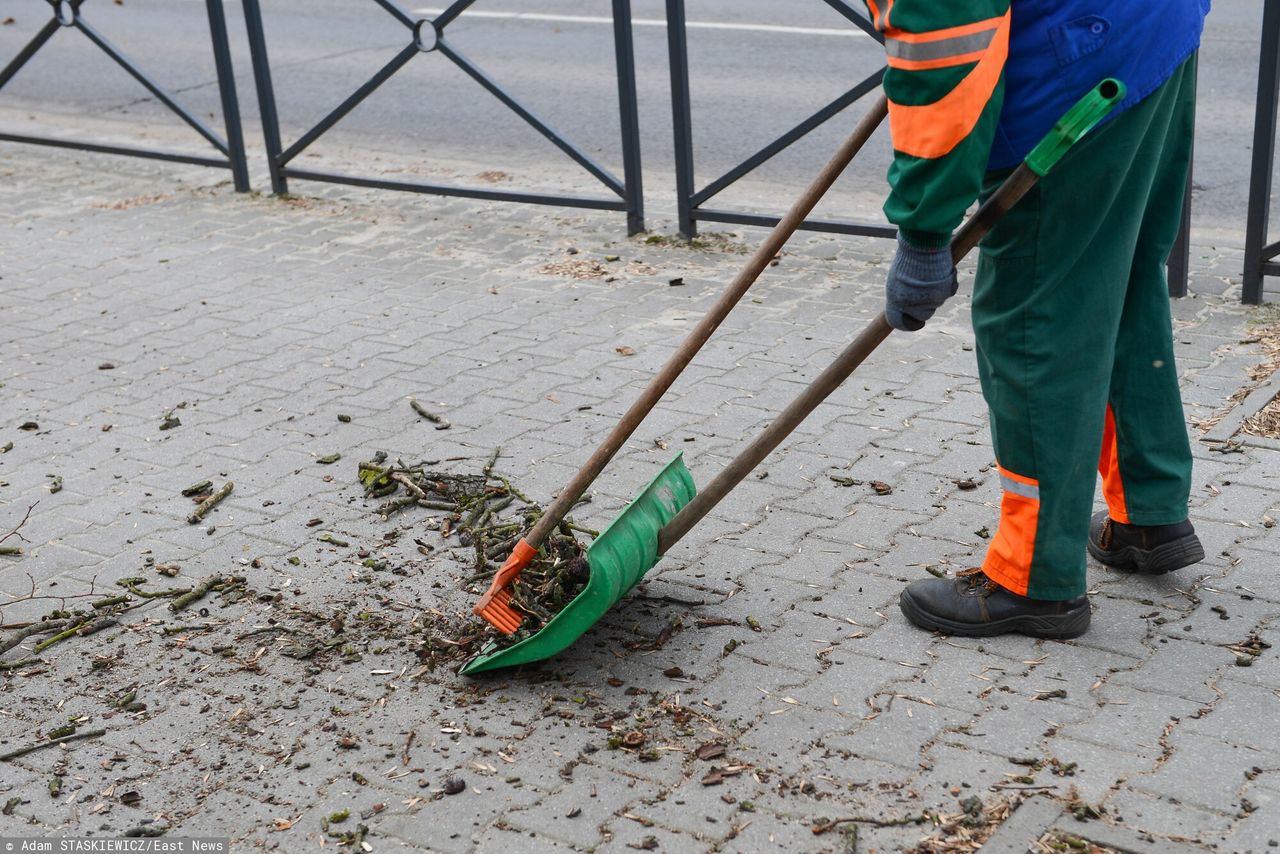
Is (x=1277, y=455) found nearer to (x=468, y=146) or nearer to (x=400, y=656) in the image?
(x=400, y=656)

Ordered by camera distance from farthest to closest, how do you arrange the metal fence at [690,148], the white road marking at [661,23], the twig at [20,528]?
the white road marking at [661,23]
the metal fence at [690,148]
the twig at [20,528]

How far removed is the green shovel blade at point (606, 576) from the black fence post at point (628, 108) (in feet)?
10.7

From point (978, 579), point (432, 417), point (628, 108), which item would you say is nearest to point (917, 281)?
point (978, 579)

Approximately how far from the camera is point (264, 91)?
24.3ft

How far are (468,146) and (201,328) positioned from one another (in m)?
3.56

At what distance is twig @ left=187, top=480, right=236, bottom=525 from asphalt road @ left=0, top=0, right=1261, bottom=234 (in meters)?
3.44

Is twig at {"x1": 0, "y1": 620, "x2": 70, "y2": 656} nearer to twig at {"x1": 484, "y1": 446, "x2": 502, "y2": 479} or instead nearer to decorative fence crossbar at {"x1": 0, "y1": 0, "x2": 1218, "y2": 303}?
twig at {"x1": 484, "y1": 446, "x2": 502, "y2": 479}

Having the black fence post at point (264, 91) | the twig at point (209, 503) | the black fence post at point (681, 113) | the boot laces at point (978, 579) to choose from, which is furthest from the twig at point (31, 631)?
the black fence post at point (264, 91)

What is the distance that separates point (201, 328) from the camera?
5672 mm

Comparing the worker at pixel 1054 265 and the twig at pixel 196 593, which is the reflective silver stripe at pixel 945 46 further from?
the twig at pixel 196 593

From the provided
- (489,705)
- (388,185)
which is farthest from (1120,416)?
(388,185)

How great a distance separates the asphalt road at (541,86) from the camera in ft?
26.1

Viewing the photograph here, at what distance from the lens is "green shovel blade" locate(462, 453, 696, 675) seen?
3.12m

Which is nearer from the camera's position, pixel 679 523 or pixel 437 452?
pixel 679 523
